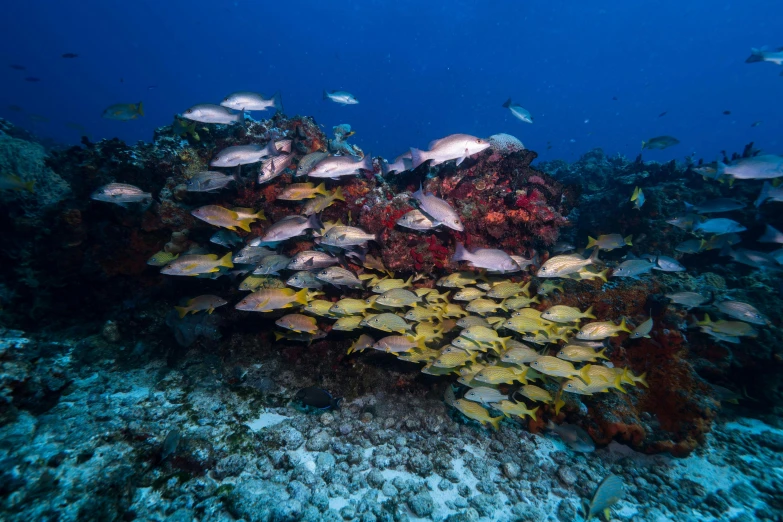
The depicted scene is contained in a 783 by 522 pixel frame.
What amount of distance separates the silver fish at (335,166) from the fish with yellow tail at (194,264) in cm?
188

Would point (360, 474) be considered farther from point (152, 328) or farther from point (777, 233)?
point (777, 233)

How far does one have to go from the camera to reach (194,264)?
4.82 m

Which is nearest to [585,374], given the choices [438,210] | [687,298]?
[438,210]

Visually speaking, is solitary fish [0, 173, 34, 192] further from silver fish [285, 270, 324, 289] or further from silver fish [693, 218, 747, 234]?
silver fish [693, 218, 747, 234]

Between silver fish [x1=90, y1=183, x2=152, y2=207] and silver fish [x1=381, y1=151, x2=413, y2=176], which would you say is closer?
silver fish [x1=90, y1=183, x2=152, y2=207]

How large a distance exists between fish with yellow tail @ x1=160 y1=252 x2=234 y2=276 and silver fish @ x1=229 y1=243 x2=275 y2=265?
0.29 meters

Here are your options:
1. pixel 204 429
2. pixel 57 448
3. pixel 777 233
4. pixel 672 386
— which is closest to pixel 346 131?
pixel 204 429

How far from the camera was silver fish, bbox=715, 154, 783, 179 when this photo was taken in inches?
277

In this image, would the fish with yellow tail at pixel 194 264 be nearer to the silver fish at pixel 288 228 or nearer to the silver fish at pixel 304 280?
the silver fish at pixel 288 228

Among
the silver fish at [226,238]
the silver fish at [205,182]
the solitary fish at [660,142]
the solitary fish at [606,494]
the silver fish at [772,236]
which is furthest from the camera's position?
the solitary fish at [660,142]

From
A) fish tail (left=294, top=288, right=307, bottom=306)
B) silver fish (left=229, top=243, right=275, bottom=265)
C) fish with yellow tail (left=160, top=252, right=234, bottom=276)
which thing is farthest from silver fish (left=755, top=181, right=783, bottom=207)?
fish with yellow tail (left=160, top=252, right=234, bottom=276)

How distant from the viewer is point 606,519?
407 centimetres

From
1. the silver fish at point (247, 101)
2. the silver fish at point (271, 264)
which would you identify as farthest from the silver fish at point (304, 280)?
the silver fish at point (247, 101)

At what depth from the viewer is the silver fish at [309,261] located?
16.3ft
